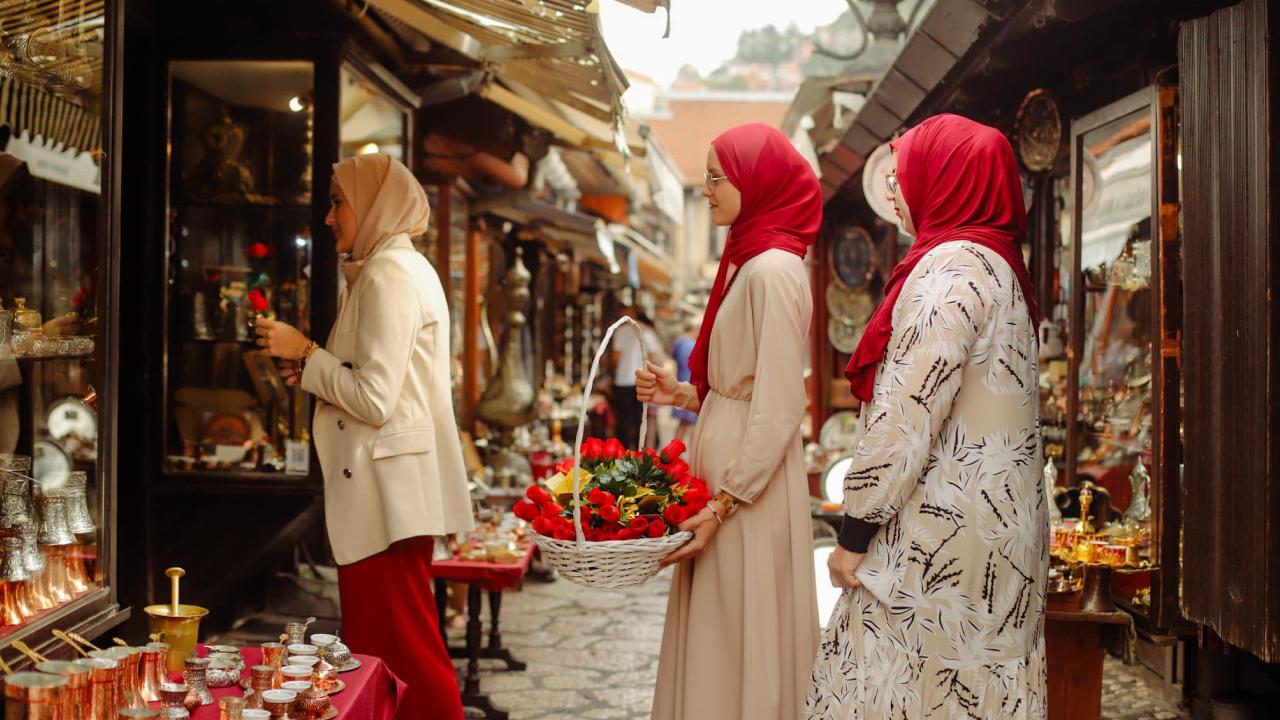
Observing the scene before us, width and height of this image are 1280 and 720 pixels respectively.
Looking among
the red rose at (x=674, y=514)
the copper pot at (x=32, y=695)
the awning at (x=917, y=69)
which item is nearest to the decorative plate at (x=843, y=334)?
the awning at (x=917, y=69)

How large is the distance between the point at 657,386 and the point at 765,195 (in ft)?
2.16

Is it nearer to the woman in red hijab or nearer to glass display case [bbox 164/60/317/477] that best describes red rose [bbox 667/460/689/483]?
the woman in red hijab

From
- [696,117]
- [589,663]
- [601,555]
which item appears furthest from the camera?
[696,117]

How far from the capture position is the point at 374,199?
14.1ft

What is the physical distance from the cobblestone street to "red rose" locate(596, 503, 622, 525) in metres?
2.48

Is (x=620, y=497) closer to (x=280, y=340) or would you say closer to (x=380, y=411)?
(x=380, y=411)

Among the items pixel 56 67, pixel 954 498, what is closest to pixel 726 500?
pixel 954 498

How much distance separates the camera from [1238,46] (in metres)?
3.43

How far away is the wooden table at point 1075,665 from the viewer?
4.07 m

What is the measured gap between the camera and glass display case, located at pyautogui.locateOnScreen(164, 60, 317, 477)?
561 centimetres

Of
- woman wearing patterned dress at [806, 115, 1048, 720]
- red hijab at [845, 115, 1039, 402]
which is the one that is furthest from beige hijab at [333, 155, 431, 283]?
woman wearing patterned dress at [806, 115, 1048, 720]

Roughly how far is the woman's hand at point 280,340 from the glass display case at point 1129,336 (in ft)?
9.25

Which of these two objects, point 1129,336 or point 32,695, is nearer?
point 32,695

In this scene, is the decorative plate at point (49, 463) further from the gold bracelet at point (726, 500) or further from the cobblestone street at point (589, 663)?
the cobblestone street at point (589, 663)
